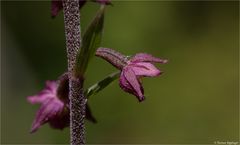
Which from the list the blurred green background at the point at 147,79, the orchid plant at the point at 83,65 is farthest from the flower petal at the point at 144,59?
the blurred green background at the point at 147,79

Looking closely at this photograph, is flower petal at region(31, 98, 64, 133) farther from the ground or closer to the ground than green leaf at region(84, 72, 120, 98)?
closer to the ground

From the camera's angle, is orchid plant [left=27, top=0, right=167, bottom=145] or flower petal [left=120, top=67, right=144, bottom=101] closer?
orchid plant [left=27, top=0, right=167, bottom=145]

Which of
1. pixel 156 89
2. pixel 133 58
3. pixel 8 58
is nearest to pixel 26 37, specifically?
pixel 8 58

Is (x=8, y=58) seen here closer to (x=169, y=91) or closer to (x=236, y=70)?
(x=169, y=91)

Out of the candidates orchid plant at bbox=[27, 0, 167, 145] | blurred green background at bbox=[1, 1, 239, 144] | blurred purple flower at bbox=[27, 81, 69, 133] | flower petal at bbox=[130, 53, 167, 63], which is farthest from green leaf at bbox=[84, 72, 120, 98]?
blurred green background at bbox=[1, 1, 239, 144]

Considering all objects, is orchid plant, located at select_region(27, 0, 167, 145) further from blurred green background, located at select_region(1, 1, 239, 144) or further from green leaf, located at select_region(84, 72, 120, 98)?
blurred green background, located at select_region(1, 1, 239, 144)

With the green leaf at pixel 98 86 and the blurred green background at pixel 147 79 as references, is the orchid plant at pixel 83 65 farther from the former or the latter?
the blurred green background at pixel 147 79
